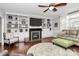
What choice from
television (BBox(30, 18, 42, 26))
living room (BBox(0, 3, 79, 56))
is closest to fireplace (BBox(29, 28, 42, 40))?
living room (BBox(0, 3, 79, 56))

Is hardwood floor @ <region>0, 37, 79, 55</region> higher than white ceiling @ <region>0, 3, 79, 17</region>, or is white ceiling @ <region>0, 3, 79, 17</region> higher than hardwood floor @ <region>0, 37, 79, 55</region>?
white ceiling @ <region>0, 3, 79, 17</region>

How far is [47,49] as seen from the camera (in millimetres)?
1834

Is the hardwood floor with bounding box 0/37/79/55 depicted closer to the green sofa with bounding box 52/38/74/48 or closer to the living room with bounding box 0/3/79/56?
the living room with bounding box 0/3/79/56

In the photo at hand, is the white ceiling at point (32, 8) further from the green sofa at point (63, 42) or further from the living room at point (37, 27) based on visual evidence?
the green sofa at point (63, 42)

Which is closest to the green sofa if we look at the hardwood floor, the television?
the hardwood floor

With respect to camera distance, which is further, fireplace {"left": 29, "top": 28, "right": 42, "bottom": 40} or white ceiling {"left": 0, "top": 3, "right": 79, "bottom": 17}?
fireplace {"left": 29, "top": 28, "right": 42, "bottom": 40}

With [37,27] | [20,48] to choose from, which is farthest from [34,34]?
[20,48]

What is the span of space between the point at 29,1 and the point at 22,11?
253 millimetres

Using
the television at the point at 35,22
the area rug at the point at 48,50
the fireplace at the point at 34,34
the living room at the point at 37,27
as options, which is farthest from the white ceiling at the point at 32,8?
the area rug at the point at 48,50

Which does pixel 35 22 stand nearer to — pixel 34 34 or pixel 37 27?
pixel 37 27

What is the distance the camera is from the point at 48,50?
1.83 m

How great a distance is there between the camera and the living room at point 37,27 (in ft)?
5.66

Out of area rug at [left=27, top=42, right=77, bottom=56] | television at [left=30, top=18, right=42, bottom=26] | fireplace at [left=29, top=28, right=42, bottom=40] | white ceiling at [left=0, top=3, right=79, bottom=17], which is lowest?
area rug at [left=27, top=42, right=77, bottom=56]

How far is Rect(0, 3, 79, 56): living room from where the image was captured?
1.72 meters
